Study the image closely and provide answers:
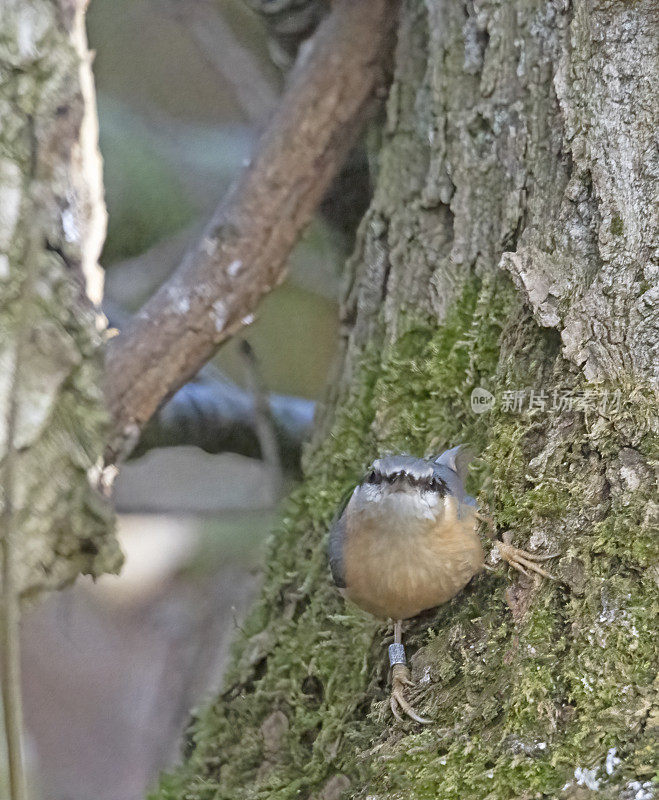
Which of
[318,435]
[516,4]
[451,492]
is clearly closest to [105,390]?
[318,435]

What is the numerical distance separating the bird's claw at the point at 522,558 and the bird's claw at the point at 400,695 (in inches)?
13.7

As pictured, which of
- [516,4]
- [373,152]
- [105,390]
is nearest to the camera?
[516,4]

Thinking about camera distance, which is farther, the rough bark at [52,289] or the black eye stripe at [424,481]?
the rough bark at [52,289]

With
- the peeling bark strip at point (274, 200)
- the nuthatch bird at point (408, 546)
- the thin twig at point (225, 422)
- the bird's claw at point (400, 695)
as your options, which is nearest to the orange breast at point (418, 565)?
the nuthatch bird at point (408, 546)

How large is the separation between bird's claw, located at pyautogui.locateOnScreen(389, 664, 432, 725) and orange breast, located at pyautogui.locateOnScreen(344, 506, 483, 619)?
0.12 m

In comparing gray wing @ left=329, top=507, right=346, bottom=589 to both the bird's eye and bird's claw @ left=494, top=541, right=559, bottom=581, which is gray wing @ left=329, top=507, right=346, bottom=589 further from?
bird's claw @ left=494, top=541, right=559, bottom=581

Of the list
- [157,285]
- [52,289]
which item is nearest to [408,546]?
[52,289]

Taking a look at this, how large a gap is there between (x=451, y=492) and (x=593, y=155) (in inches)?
32.6

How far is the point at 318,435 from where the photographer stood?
2.55 m

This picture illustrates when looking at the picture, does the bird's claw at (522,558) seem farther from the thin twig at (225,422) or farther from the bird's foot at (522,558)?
the thin twig at (225,422)

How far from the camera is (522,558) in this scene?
1763mm

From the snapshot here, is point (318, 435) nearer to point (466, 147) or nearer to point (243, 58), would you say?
point (466, 147)

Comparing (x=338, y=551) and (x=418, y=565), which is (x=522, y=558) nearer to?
(x=418, y=565)

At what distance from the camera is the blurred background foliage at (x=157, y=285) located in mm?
3230
